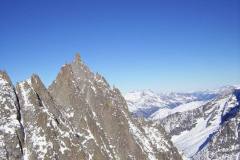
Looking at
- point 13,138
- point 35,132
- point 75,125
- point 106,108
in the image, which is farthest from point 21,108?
point 106,108

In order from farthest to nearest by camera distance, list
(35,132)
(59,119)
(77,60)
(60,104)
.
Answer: (77,60), (60,104), (59,119), (35,132)

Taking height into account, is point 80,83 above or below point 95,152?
above

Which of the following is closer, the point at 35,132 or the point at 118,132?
the point at 35,132

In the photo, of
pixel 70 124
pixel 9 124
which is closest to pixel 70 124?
pixel 70 124

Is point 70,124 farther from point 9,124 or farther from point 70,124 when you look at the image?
point 9,124

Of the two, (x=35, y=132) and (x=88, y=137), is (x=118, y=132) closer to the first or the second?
(x=88, y=137)

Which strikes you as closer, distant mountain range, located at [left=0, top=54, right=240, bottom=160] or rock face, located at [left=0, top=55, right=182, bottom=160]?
distant mountain range, located at [left=0, top=54, right=240, bottom=160]

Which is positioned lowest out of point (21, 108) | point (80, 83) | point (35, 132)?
point (35, 132)

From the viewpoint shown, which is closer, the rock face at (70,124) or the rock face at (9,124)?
the rock face at (9,124)
